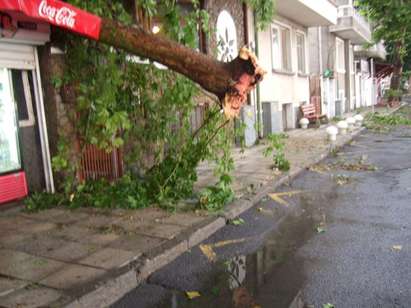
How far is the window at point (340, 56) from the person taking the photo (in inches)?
960

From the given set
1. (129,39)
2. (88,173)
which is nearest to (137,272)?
(129,39)

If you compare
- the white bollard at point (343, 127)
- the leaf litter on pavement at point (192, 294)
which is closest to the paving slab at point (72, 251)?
the leaf litter on pavement at point (192, 294)

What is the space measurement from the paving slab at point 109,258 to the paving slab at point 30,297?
61 centimetres

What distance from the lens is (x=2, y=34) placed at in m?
5.69

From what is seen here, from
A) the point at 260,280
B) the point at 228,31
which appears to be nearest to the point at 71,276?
the point at 260,280

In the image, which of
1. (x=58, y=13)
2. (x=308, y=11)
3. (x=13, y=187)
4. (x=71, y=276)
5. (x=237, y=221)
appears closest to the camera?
(x=71, y=276)

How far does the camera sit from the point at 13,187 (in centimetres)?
629

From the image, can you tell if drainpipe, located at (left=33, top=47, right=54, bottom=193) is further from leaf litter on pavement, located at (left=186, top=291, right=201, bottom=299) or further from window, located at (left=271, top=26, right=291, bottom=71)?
window, located at (left=271, top=26, right=291, bottom=71)

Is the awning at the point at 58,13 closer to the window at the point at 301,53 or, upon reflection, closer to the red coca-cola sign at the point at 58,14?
the red coca-cola sign at the point at 58,14

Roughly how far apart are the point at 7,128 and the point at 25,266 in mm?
2825

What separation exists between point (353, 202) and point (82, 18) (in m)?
4.59

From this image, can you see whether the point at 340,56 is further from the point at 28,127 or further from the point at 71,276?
the point at 71,276

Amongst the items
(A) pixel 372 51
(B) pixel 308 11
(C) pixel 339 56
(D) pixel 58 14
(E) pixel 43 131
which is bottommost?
(E) pixel 43 131

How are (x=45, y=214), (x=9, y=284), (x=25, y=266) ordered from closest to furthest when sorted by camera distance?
1. (x=9, y=284)
2. (x=25, y=266)
3. (x=45, y=214)
